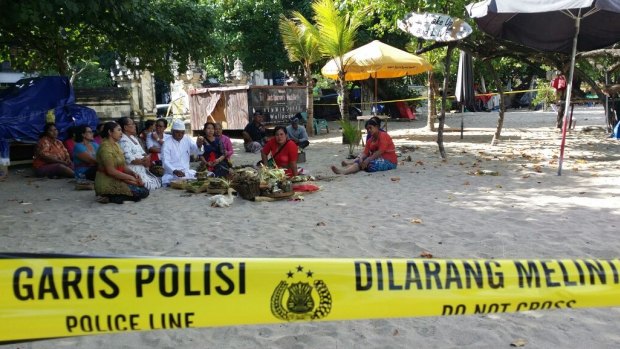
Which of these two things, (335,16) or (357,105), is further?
(357,105)

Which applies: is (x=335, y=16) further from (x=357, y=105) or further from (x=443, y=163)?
(x=357, y=105)

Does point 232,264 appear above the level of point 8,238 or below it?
above

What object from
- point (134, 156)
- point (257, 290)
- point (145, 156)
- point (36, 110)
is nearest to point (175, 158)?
point (145, 156)

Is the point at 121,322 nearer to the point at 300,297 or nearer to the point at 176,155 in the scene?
the point at 300,297

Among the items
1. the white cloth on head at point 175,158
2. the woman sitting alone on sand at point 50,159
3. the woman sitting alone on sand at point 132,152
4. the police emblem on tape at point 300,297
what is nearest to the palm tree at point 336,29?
the white cloth on head at point 175,158

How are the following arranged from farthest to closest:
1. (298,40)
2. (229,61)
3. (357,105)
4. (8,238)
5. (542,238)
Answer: (229,61) → (357,105) → (298,40) → (8,238) → (542,238)

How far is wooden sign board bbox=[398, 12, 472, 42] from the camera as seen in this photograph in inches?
346

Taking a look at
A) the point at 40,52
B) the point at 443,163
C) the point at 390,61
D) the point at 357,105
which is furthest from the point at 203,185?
the point at 357,105

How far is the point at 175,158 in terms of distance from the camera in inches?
326

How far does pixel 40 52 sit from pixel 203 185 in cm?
822

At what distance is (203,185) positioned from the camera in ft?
24.9

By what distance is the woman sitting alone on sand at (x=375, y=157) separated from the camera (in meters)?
8.99

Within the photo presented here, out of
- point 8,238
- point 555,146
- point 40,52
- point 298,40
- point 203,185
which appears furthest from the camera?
point 298,40

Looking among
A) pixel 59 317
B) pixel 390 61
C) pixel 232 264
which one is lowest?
pixel 59 317
